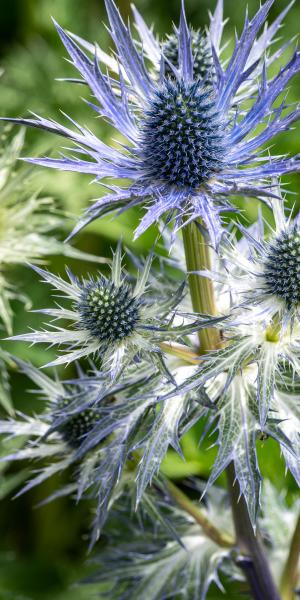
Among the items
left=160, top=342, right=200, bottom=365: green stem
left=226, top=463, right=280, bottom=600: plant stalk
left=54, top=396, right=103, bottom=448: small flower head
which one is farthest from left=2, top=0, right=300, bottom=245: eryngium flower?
left=226, top=463, right=280, bottom=600: plant stalk

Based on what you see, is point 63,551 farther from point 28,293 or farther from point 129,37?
point 129,37

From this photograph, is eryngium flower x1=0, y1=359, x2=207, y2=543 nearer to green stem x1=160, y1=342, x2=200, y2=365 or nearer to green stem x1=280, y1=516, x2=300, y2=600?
green stem x1=160, y1=342, x2=200, y2=365

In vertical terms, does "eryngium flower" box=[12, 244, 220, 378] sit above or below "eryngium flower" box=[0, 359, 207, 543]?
above

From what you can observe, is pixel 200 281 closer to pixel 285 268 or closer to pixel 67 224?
pixel 285 268

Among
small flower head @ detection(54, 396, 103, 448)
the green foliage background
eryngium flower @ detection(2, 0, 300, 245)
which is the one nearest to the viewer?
eryngium flower @ detection(2, 0, 300, 245)

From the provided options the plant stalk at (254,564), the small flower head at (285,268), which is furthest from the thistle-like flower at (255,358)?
the plant stalk at (254,564)

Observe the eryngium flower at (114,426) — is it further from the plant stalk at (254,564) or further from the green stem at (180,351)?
the plant stalk at (254,564)
